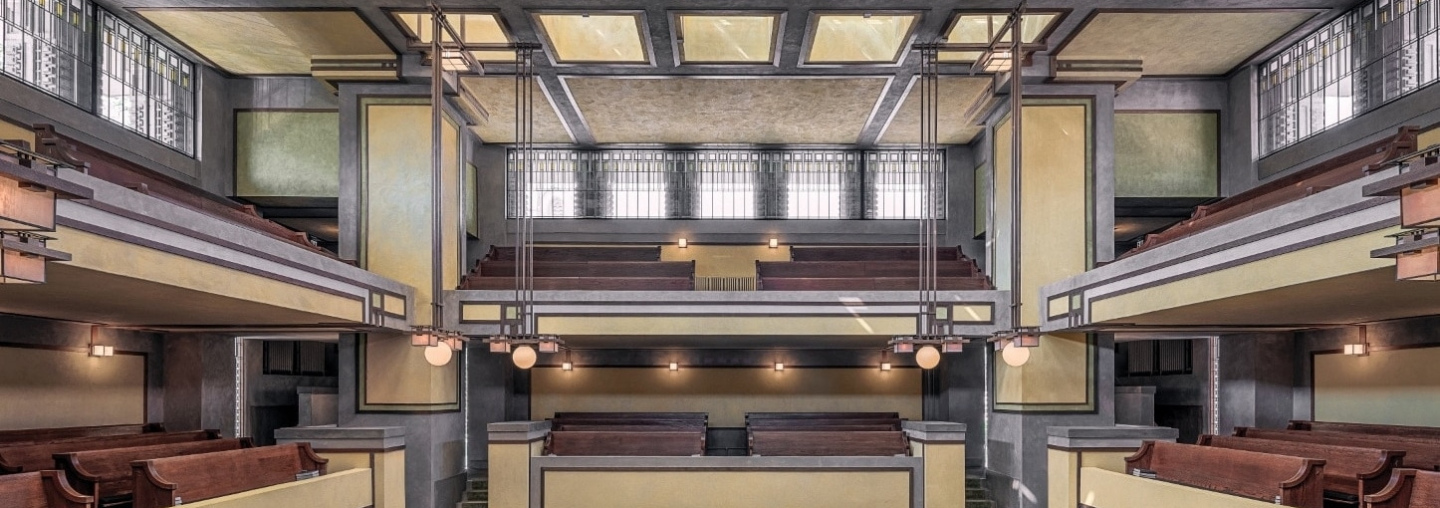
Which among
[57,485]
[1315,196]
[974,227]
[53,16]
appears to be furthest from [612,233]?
[1315,196]

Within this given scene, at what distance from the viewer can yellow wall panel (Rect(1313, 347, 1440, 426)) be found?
9.62m

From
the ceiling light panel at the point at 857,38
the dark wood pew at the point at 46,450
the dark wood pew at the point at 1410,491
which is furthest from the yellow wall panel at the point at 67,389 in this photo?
the dark wood pew at the point at 1410,491

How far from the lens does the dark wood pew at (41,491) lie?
5656 millimetres

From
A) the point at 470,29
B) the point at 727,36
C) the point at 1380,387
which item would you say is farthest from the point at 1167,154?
the point at 470,29

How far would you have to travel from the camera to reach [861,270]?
12977 mm

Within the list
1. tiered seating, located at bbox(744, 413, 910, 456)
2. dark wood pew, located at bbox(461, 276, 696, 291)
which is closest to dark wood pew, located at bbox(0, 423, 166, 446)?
dark wood pew, located at bbox(461, 276, 696, 291)

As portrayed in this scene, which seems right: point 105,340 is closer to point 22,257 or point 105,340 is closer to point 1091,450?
point 22,257

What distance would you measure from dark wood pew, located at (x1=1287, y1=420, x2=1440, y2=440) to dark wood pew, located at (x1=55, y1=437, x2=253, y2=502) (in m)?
11.5

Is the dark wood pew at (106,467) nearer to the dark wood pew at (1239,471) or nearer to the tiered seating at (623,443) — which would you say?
the tiered seating at (623,443)

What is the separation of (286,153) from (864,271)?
27.4ft

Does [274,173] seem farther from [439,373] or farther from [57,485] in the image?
[57,485]

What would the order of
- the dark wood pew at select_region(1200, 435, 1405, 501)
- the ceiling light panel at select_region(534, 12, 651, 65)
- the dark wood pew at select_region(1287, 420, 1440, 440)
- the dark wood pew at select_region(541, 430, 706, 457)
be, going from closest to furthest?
1. the dark wood pew at select_region(1200, 435, 1405, 501)
2. the dark wood pew at select_region(1287, 420, 1440, 440)
3. the ceiling light panel at select_region(534, 12, 651, 65)
4. the dark wood pew at select_region(541, 430, 706, 457)

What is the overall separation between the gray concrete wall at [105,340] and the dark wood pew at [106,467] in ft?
8.90

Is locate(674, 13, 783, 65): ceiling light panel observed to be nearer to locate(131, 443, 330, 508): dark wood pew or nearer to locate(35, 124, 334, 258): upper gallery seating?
locate(35, 124, 334, 258): upper gallery seating
